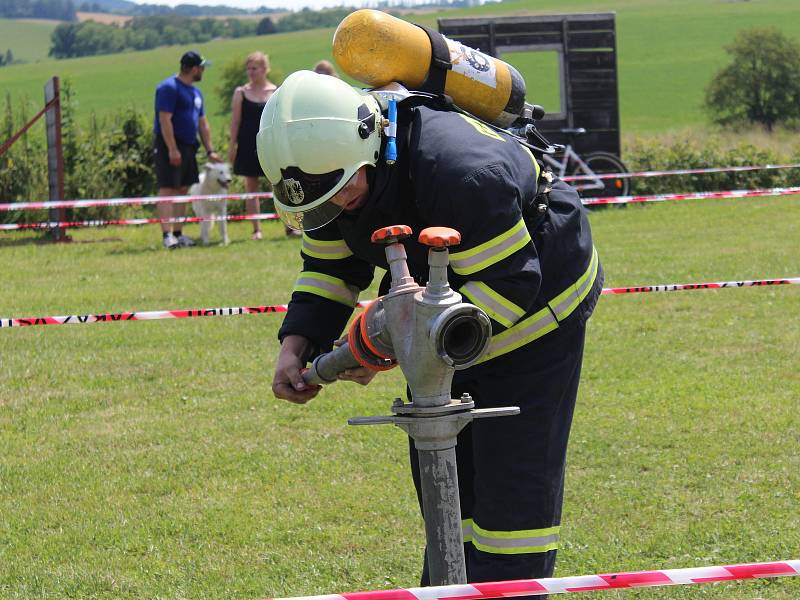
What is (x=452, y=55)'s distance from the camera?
3020 mm

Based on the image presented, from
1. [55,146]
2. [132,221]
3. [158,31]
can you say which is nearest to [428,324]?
[132,221]

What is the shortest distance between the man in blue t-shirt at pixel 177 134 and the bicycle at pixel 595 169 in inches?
219

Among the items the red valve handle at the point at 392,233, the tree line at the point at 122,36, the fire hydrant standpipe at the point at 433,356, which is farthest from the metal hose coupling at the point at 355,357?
the tree line at the point at 122,36

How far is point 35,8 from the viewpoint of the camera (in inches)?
6024

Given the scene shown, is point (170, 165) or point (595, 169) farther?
point (595, 169)

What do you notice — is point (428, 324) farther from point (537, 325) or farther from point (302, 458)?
point (302, 458)

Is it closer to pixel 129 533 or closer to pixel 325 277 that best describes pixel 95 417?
pixel 129 533

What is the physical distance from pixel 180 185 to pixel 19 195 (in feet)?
13.1

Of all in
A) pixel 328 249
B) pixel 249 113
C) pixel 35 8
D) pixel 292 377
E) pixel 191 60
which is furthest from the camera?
pixel 35 8

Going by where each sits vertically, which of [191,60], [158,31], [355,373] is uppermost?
[158,31]

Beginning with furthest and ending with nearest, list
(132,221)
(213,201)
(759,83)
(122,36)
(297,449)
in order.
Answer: (122,36) < (759,83) < (213,201) < (132,221) < (297,449)

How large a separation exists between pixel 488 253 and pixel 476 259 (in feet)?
0.10

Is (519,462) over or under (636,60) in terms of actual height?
under

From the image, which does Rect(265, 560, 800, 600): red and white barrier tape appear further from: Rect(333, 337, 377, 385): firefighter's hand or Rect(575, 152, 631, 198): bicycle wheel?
Rect(575, 152, 631, 198): bicycle wheel
